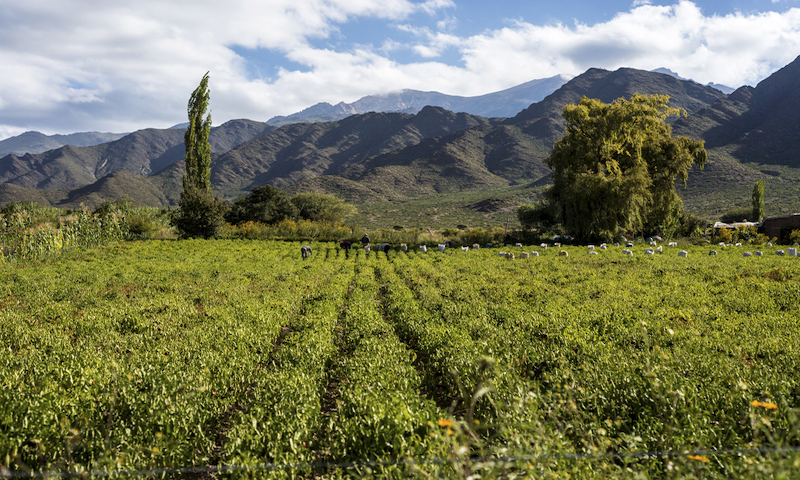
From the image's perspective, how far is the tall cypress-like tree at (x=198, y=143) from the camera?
1596 inches

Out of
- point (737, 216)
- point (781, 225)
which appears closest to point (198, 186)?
point (781, 225)

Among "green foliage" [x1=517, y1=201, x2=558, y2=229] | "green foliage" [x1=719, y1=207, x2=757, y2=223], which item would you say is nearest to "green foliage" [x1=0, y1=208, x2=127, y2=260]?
"green foliage" [x1=517, y1=201, x2=558, y2=229]

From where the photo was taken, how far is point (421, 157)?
7436 inches

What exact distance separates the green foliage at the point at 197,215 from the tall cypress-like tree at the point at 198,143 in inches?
107

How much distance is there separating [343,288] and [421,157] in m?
180

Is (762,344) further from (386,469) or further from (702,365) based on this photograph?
(386,469)

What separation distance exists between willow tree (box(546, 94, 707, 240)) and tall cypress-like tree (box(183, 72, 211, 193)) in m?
37.7

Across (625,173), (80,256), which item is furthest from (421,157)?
(80,256)

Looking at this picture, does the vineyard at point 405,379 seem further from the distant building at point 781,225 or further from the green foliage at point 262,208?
the green foliage at point 262,208

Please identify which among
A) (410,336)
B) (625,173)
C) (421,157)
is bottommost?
(410,336)

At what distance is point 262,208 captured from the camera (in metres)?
47.8

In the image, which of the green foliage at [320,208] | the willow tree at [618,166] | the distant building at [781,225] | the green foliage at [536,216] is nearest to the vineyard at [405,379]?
the willow tree at [618,166]

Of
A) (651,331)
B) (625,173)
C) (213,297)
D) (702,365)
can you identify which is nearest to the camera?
(702,365)

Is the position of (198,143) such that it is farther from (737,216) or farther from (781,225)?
(737,216)
